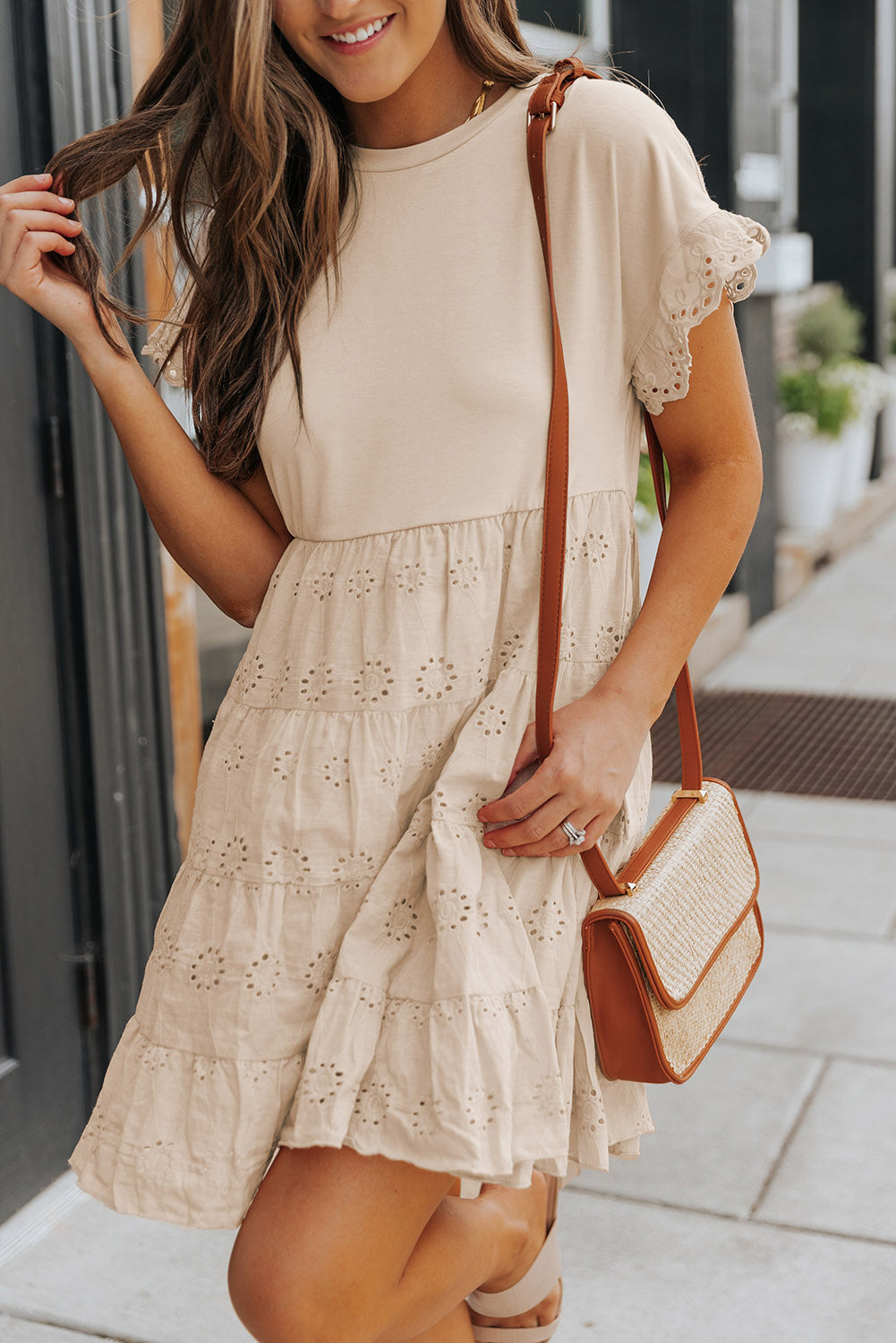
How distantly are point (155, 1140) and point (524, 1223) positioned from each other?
1.83 ft

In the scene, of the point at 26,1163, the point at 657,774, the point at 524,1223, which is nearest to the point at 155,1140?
the point at 524,1223

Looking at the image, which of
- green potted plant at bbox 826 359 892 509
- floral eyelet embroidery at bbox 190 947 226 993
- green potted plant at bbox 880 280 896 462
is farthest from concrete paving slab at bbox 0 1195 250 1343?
green potted plant at bbox 880 280 896 462

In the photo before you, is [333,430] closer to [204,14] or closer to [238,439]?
[238,439]

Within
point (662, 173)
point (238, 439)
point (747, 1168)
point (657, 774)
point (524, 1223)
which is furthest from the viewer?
point (657, 774)

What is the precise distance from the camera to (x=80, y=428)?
8.29 feet

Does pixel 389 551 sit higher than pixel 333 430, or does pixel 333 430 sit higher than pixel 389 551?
pixel 333 430

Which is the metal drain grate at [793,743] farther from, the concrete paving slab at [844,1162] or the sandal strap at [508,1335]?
the sandal strap at [508,1335]

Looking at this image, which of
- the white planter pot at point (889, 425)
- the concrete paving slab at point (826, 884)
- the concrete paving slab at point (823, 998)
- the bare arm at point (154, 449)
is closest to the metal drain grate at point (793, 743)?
the concrete paving slab at point (826, 884)

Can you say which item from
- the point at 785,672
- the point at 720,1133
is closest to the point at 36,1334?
the point at 720,1133

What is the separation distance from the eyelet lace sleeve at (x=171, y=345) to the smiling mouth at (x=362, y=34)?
370mm

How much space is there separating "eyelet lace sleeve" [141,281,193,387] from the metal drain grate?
3.25 meters

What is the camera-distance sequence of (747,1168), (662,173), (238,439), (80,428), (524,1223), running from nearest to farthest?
(662,173), (238,439), (524,1223), (80,428), (747,1168)

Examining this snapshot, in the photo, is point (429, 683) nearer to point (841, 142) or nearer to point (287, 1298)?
point (287, 1298)

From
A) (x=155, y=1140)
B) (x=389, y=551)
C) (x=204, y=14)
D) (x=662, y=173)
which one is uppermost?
(x=204, y=14)
